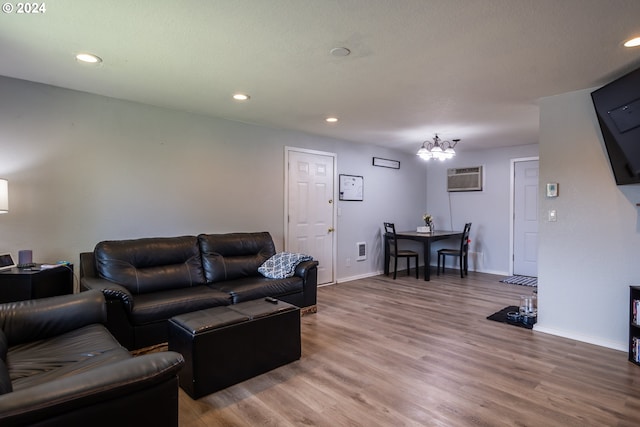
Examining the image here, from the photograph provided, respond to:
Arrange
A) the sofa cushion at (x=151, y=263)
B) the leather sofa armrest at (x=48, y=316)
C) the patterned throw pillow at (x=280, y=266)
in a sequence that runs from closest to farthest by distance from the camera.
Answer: the leather sofa armrest at (x=48, y=316), the sofa cushion at (x=151, y=263), the patterned throw pillow at (x=280, y=266)

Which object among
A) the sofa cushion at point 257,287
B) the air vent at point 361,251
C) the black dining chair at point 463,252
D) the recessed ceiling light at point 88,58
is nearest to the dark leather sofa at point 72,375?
the sofa cushion at point 257,287

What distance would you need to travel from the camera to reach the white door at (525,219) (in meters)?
5.96

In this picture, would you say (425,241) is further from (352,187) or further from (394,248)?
(352,187)

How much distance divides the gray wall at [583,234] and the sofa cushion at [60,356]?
3629mm

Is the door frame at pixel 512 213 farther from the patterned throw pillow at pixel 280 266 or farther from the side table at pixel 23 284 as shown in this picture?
the side table at pixel 23 284

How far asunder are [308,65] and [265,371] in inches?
90.9

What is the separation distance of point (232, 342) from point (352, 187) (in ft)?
12.5

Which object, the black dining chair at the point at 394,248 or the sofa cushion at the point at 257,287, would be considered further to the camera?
the black dining chair at the point at 394,248

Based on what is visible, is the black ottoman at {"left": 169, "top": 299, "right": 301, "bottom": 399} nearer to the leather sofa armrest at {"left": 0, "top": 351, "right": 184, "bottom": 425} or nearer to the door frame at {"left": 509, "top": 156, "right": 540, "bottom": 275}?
the leather sofa armrest at {"left": 0, "top": 351, "right": 184, "bottom": 425}

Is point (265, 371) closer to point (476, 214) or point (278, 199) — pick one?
point (278, 199)

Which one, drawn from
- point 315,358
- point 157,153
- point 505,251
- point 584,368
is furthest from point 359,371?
point 505,251

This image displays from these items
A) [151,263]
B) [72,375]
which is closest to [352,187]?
[151,263]

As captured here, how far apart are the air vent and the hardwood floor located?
210 cm

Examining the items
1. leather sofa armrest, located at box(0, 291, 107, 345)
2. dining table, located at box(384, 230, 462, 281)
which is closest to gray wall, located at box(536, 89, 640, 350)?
dining table, located at box(384, 230, 462, 281)
